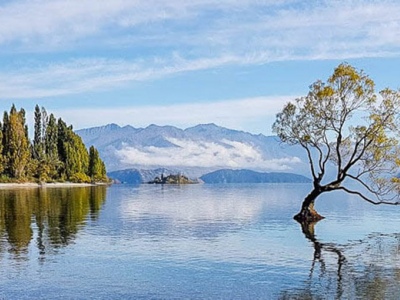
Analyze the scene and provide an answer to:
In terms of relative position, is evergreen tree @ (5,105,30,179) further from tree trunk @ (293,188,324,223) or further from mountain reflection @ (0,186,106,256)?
tree trunk @ (293,188,324,223)

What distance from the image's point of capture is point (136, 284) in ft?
99.0

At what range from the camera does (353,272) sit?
33844 millimetres

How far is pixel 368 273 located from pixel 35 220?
3991cm

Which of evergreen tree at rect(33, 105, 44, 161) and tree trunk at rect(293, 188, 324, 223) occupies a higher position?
evergreen tree at rect(33, 105, 44, 161)

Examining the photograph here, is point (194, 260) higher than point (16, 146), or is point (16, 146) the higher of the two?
point (16, 146)

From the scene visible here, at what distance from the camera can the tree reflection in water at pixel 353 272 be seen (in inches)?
1101

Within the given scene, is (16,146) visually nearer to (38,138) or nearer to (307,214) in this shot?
(38,138)

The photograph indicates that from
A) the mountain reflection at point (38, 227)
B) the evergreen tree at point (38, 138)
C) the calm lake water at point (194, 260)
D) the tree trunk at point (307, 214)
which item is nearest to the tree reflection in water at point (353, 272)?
the calm lake water at point (194, 260)

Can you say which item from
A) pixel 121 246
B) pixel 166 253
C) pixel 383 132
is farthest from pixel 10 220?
pixel 383 132

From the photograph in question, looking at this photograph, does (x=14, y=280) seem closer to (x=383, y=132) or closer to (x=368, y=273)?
(x=368, y=273)

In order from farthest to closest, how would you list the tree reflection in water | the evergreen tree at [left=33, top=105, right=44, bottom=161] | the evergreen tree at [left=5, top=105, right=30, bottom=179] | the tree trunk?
the evergreen tree at [left=33, top=105, right=44, bottom=161] < the evergreen tree at [left=5, top=105, right=30, bottom=179] < the tree trunk < the tree reflection in water

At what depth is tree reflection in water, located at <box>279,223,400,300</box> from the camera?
28.0 meters

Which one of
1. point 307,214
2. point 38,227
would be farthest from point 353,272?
point 307,214

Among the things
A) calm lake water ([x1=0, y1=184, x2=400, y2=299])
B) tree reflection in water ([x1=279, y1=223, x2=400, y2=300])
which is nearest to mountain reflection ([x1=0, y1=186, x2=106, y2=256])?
calm lake water ([x1=0, y1=184, x2=400, y2=299])
